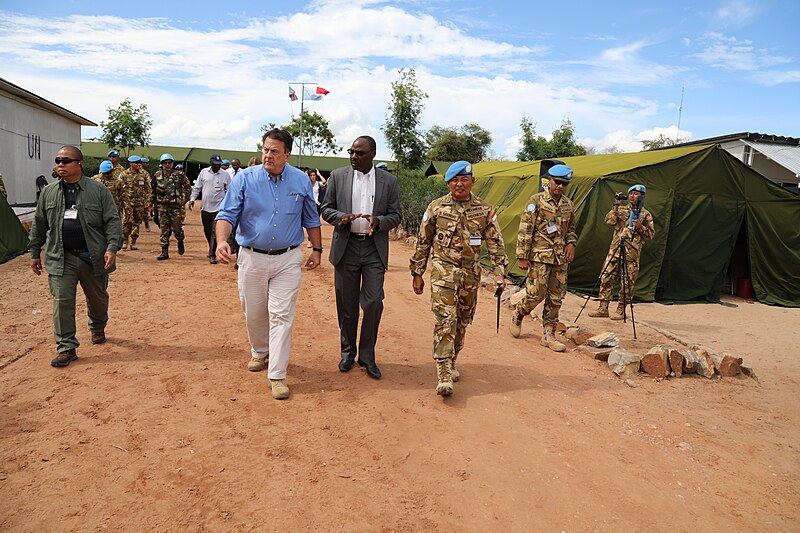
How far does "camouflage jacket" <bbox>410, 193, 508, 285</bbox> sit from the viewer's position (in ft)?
15.3

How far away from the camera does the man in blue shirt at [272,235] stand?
4.27 meters

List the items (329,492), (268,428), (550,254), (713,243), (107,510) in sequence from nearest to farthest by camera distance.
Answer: (107,510) → (329,492) → (268,428) → (550,254) → (713,243)

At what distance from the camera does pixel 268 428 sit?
3.83 meters

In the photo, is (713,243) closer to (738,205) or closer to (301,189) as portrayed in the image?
(738,205)

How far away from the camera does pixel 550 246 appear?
20.8 feet

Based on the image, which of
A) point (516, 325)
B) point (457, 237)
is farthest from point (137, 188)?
point (457, 237)

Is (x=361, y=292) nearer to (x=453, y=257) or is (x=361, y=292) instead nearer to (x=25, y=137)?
(x=453, y=257)

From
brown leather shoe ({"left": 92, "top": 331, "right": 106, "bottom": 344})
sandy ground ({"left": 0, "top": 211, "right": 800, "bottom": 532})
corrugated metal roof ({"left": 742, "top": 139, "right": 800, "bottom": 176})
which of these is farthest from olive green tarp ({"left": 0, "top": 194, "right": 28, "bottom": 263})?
corrugated metal roof ({"left": 742, "top": 139, "right": 800, "bottom": 176})

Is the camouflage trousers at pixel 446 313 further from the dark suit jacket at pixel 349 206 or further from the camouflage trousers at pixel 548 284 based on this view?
the camouflage trousers at pixel 548 284

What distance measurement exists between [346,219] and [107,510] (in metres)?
2.72

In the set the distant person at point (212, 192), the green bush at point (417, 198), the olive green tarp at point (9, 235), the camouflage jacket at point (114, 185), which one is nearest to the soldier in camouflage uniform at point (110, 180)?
the camouflage jacket at point (114, 185)

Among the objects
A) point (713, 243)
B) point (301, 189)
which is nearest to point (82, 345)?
point (301, 189)

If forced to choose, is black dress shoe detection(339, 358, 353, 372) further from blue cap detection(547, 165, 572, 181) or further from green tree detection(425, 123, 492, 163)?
green tree detection(425, 123, 492, 163)

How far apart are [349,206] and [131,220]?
791 cm
